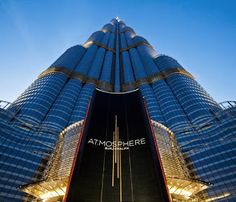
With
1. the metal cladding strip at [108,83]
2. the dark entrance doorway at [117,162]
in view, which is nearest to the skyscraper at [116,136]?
the dark entrance doorway at [117,162]

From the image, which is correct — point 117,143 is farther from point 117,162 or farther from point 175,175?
point 175,175

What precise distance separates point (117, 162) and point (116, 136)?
11.9 feet

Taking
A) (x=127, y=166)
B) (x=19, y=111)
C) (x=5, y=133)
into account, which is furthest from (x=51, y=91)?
(x=127, y=166)

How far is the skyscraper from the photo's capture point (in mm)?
21359

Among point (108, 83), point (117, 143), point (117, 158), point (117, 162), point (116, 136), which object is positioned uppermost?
point (108, 83)

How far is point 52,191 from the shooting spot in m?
25.5

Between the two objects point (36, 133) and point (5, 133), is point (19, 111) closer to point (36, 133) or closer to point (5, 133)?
point (36, 133)

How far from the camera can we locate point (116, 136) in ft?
83.6

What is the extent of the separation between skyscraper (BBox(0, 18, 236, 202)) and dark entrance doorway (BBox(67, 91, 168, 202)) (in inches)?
3.6

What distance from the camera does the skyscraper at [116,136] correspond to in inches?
841

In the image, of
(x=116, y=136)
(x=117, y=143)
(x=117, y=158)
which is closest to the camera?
(x=117, y=158)

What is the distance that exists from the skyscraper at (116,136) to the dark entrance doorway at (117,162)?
9cm

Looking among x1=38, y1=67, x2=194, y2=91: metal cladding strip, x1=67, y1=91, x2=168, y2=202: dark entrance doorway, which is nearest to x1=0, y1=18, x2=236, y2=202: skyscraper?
x1=67, y1=91, x2=168, y2=202: dark entrance doorway

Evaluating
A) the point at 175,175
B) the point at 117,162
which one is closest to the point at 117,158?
the point at 117,162
